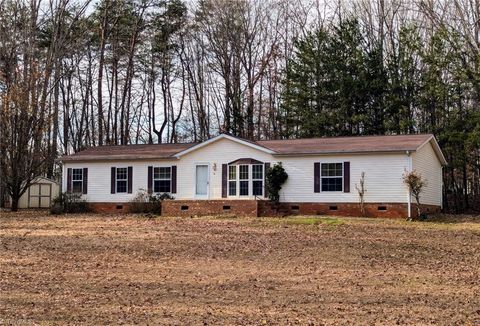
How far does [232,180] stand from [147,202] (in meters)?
4.28

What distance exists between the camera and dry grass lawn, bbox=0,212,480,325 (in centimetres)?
730

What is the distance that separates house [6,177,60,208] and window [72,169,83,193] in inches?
263

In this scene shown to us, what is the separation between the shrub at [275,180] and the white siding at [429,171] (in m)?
5.49

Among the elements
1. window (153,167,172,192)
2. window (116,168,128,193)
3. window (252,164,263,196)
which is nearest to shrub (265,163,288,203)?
window (252,164,263,196)

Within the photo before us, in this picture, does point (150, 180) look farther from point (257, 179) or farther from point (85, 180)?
point (257, 179)

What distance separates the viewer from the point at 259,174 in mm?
25938

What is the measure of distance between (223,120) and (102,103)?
29.3 ft

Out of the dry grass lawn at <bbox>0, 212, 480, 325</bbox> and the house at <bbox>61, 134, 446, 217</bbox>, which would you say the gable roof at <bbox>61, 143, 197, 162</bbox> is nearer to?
the house at <bbox>61, 134, 446, 217</bbox>

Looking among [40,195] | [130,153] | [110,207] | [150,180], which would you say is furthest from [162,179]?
[40,195]

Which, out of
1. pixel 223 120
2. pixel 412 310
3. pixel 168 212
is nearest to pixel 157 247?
pixel 412 310

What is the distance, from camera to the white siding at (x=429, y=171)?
24812 mm

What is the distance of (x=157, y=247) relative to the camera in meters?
13.9

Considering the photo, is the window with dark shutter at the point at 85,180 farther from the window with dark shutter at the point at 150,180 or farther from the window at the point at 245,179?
the window at the point at 245,179

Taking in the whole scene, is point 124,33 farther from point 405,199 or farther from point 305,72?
point 405,199
